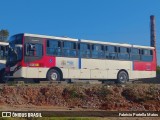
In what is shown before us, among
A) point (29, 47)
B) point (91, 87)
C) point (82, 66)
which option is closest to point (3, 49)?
point (29, 47)

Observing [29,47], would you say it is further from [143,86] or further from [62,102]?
[143,86]

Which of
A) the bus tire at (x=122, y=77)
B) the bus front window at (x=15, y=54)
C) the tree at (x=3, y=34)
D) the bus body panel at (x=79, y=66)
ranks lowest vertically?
the bus tire at (x=122, y=77)

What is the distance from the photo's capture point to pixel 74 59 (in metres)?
26.3

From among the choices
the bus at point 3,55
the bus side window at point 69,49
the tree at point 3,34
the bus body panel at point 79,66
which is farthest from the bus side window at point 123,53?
the tree at point 3,34

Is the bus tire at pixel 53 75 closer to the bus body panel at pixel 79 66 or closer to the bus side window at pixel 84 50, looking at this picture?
the bus body panel at pixel 79 66

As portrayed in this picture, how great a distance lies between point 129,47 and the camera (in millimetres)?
30047

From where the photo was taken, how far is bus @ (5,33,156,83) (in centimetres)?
2420

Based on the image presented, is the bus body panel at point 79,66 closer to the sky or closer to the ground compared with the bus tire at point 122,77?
closer to the sky

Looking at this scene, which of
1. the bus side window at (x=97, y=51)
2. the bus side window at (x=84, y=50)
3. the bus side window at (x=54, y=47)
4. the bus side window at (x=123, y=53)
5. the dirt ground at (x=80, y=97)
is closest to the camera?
the dirt ground at (x=80, y=97)

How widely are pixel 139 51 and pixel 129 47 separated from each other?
4.20 feet

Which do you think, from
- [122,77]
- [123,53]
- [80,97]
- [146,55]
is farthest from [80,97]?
[146,55]

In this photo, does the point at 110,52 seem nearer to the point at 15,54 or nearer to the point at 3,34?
the point at 15,54

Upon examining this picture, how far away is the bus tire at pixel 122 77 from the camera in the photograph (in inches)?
1136

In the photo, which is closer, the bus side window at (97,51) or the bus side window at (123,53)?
the bus side window at (97,51)
